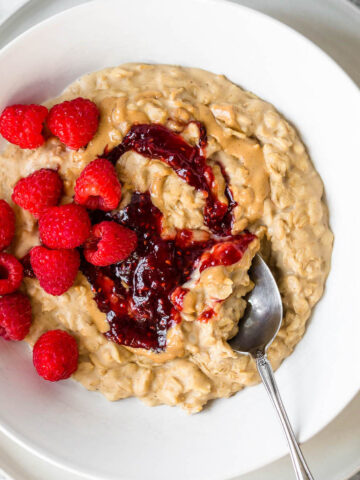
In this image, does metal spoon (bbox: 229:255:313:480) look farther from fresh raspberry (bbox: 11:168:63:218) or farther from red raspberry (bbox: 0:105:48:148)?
red raspberry (bbox: 0:105:48:148)

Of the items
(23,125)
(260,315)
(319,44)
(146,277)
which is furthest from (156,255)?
(319,44)

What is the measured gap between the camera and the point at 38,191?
243cm

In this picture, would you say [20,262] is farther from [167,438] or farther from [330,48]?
[330,48]

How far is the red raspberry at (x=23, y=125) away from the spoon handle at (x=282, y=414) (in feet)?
4.12

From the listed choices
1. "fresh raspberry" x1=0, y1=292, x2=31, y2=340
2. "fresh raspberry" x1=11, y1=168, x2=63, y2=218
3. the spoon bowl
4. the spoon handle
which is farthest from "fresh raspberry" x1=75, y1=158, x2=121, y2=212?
the spoon handle

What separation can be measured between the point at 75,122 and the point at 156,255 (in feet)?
1.97

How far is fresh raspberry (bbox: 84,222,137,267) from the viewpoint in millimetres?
2365

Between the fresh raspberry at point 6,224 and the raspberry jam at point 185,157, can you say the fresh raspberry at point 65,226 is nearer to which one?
the fresh raspberry at point 6,224

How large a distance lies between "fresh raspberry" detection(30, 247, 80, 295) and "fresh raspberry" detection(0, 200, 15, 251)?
121 mm

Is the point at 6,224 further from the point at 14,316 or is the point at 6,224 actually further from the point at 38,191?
the point at 14,316

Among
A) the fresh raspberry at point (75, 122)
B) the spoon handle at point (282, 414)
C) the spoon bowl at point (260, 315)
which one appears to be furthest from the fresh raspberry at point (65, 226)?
the spoon handle at point (282, 414)

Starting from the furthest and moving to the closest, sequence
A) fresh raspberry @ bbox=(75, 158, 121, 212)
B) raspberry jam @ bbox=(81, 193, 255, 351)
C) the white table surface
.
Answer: the white table surface
raspberry jam @ bbox=(81, 193, 255, 351)
fresh raspberry @ bbox=(75, 158, 121, 212)

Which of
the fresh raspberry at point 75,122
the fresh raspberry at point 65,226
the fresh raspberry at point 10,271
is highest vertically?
the fresh raspberry at point 75,122

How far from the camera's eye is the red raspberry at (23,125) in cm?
246
